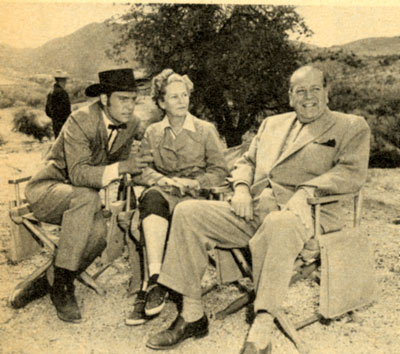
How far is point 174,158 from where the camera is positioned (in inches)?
129

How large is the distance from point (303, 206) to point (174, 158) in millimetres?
1074

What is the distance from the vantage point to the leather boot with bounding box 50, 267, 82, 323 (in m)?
2.99

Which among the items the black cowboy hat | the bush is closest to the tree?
the bush

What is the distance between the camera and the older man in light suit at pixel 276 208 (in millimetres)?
2451

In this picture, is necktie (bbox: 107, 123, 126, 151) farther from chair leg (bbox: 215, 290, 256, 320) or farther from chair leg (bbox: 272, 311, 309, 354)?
chair leg (bbox: 272, 311, 309, 354)

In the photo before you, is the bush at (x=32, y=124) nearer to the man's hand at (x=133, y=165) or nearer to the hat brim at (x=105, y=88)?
the hat brim at (x=105, y=88)

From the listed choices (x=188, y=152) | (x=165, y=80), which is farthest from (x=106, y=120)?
(x=188, y=152)

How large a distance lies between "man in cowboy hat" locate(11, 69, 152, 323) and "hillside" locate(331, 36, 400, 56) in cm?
211

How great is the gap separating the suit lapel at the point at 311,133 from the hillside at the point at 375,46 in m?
1.40

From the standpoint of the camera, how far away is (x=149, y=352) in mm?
2600

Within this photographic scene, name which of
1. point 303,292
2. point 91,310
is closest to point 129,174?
point 91,310

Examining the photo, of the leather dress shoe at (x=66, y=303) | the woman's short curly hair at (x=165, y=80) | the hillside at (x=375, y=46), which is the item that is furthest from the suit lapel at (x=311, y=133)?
the leather dress shoe at (x=66, y=303)

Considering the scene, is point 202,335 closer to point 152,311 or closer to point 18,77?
point 152,311

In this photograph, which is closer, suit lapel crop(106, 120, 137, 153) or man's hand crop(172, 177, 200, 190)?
man's hand crop(172, 177, 200, 190)
